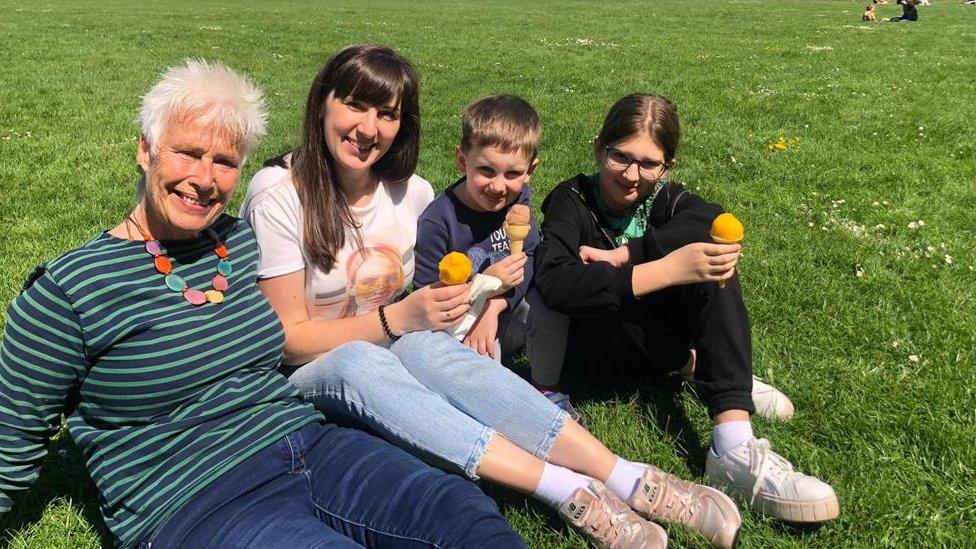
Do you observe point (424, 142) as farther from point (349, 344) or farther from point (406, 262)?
point (349, 344)

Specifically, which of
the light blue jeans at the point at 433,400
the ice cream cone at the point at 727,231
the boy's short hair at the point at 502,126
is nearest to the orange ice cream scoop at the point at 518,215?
the boy's short hair at the point at 502,126

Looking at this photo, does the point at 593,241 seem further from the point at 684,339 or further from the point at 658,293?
the point at 684,339

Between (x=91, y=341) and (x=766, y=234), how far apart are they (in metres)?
5.01

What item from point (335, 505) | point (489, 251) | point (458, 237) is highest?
point (458, 237)

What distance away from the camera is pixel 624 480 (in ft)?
9.04

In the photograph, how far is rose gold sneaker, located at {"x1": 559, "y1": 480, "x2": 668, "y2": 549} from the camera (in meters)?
2.54

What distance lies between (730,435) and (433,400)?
4.22ft

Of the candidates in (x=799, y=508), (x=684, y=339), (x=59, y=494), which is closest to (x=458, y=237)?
(x=684, y=339)

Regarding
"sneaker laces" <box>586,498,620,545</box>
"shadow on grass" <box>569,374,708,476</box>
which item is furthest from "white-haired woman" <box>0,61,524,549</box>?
"shadow on grass" <box>569,374,708,476</box>

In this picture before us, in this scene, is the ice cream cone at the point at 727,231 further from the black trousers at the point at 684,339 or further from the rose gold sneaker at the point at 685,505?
the rose gold sneaker at the point at 685,505

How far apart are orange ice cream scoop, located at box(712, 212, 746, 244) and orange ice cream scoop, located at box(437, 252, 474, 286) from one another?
3.39ft

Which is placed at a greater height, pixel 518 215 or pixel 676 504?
pixel 518 215

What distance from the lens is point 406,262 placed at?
3.38 meters

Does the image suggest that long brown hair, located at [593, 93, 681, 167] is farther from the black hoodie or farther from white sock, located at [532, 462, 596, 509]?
white sock, located at [532, 462, 596, 509]
